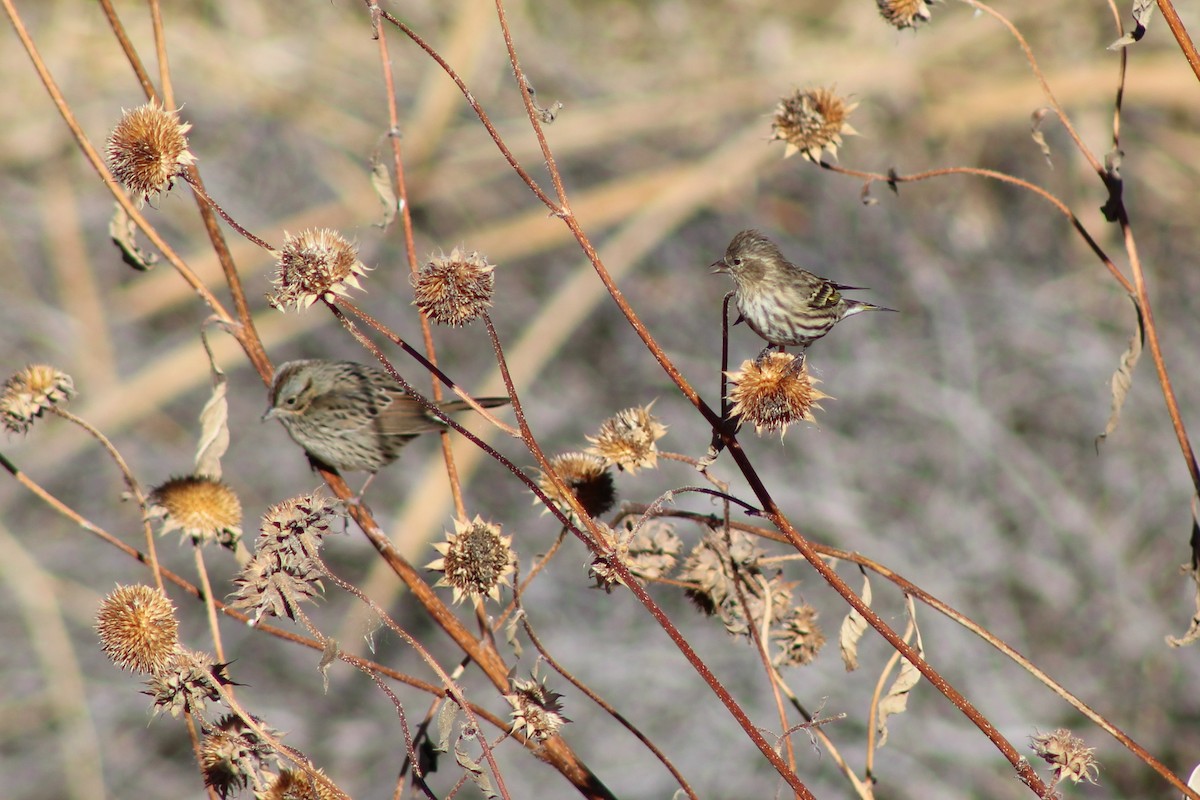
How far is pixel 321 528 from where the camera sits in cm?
121

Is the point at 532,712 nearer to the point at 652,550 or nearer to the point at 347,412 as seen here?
the point at 652,550

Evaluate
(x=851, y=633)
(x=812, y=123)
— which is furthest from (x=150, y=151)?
(x=851, y=633)

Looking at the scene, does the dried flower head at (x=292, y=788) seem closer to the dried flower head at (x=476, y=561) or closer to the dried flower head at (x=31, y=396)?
the dried flower head at (x=476, y=561)

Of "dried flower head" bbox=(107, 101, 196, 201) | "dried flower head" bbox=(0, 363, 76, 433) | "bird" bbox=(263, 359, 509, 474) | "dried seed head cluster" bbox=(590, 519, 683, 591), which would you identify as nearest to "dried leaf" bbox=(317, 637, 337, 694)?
"dried seed head cluster" bbox=(590, 519, 683, 591)

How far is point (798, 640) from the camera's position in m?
1.59

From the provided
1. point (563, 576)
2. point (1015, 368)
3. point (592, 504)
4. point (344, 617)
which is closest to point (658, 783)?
point (563, 576)

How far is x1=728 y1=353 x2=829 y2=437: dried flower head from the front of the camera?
1307 millimetres

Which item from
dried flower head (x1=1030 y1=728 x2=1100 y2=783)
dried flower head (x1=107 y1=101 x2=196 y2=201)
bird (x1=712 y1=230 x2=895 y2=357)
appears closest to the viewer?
dried flower head (x1=1030 y1=728 x2=1100 y2=783)

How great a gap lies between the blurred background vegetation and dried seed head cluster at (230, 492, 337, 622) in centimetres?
420

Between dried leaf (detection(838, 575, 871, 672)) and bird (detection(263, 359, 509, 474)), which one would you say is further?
bird (detection(263, 359, 509, 474))

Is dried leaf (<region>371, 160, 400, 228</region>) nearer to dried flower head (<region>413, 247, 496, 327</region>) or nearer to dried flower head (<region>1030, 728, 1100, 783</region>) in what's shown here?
dried flower head (<region>413, 247, 496, 327</region>)

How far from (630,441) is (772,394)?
209 millimetres

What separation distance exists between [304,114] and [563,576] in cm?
331

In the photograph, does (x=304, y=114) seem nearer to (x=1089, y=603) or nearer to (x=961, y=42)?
(x=961, y=42)
